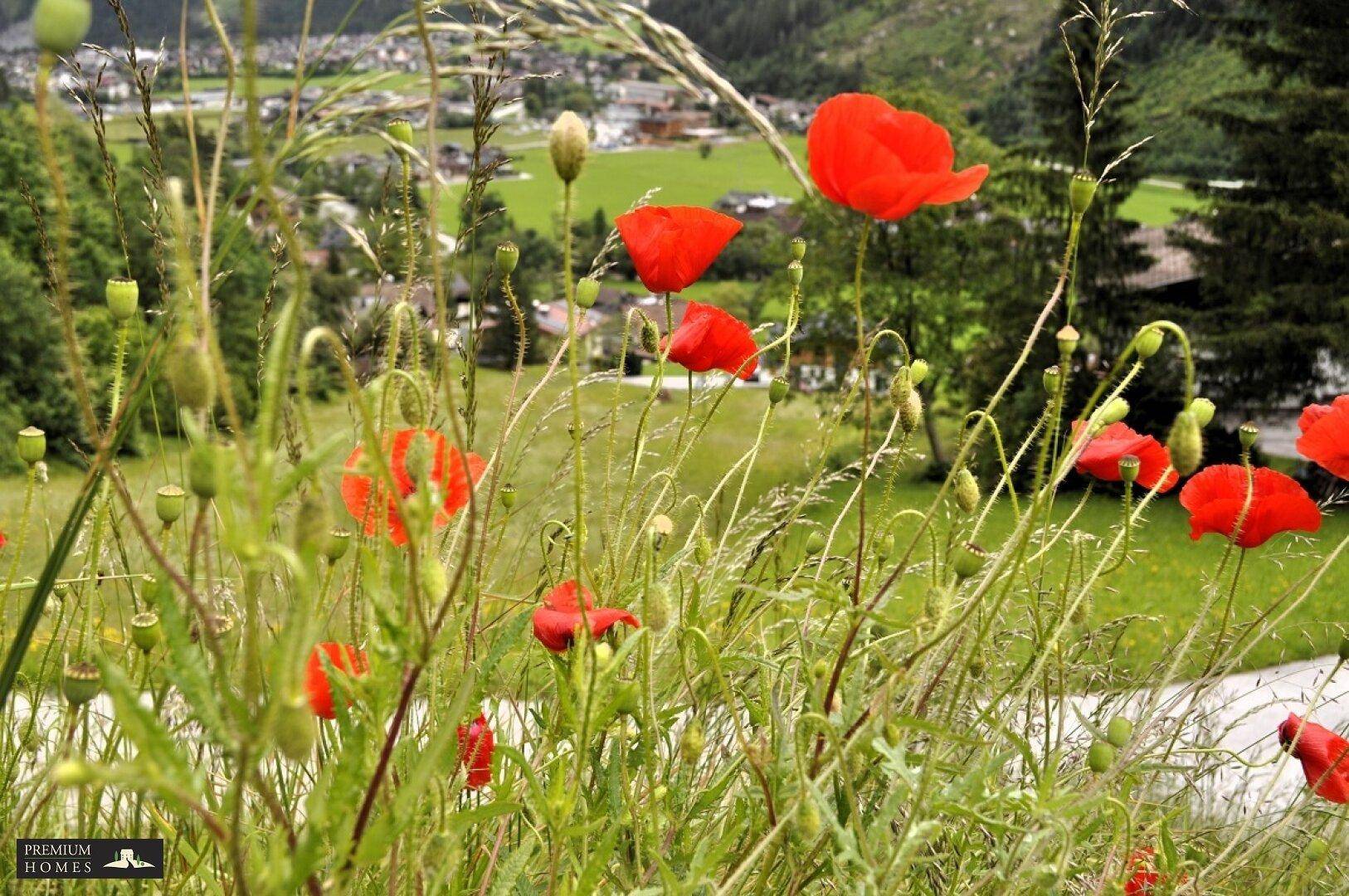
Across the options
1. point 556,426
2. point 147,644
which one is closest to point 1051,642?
point 147,644

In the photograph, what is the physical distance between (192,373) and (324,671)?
1.06 feet

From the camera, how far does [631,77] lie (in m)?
88.9

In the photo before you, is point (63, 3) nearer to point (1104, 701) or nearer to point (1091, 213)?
point (1104, 701)

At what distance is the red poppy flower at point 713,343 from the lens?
1.26 metres

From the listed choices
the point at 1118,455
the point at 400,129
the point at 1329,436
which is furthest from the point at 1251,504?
the point at 400,129

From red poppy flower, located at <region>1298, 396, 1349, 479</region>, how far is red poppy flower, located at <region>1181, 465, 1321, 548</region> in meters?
0.04

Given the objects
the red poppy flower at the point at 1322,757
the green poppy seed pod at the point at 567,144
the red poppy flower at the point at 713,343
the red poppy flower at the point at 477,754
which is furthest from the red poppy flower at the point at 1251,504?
the green poppy seed pod at the point at 567,144

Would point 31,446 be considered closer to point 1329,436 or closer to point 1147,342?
point 1147,342

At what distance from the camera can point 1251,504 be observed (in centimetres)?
124

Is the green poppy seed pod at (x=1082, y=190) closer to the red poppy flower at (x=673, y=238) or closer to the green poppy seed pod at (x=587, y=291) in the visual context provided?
the red poppy flower at (x=673, y=238)

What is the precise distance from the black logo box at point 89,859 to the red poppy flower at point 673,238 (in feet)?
2.42

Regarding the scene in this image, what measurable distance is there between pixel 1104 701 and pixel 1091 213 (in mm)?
14401

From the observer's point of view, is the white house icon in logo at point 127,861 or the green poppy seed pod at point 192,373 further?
the white house icon in logo at point 127,861

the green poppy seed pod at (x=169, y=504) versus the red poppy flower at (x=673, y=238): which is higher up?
the red poppy flower at (x=673, y=238)
